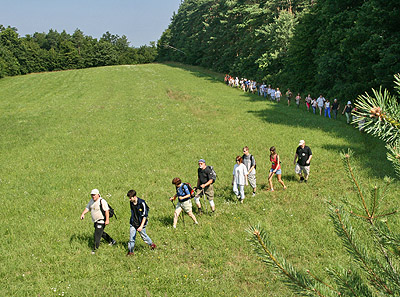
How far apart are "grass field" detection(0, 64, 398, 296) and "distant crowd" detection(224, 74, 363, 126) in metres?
2.00

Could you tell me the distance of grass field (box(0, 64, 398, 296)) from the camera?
8.30 meters

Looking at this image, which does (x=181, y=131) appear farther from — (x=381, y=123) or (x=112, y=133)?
(x=381, y=123)

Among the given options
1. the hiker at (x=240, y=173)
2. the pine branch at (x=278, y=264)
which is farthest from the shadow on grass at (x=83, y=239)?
the pine branch at (x=278, y=264)

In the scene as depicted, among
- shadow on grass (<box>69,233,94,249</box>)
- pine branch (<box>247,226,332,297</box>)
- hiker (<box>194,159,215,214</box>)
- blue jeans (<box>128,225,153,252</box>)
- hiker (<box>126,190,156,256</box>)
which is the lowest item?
shadow on grass (<box>69,233,94,249</box>)

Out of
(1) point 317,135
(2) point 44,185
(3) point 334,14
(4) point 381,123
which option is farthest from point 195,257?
(3) point 334,14

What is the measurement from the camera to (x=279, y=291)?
7.44m

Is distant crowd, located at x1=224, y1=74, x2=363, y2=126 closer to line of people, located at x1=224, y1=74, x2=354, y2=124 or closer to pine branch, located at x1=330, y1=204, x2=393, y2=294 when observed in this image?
line of people, located at x1=224, y1=74, x2=354, y2=124

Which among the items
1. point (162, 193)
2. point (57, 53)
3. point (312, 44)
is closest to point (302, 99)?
point (312, 44)

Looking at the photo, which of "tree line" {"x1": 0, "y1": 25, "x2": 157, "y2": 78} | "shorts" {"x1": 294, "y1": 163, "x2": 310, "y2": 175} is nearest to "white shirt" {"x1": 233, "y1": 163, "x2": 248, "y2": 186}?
"shorts" {"x1": 294, "y1": 163, "x2": 310, "y2": 175}

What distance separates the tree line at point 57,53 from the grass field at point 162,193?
60418 millimetres

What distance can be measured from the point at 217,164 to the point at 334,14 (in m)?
23.7

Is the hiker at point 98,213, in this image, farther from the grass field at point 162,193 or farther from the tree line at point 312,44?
the tree line at point 312,44

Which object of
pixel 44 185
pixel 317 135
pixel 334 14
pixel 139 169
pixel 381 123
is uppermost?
pixel 334 14

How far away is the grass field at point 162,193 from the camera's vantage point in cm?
830
